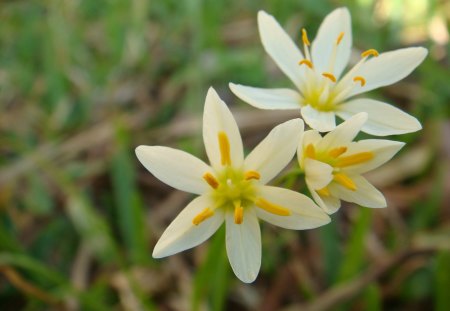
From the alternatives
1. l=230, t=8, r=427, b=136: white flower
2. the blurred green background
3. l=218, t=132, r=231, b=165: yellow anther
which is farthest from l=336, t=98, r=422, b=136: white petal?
the blurred green background

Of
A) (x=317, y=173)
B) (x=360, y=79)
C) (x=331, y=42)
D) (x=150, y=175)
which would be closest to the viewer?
(x=317, y=173)

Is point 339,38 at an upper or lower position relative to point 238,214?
upper

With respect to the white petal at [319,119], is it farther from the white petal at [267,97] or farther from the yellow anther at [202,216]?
the yellow anther at [202,216]

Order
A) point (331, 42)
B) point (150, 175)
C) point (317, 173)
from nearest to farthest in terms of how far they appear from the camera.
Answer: point (317, 173) < point (331, 42) < point (150, 175)

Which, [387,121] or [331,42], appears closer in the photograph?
[387,121]

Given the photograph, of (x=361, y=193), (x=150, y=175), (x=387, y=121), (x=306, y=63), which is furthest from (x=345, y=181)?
(x=150, y=175)

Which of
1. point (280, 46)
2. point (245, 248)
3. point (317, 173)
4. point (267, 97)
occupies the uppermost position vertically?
point (280, 46)

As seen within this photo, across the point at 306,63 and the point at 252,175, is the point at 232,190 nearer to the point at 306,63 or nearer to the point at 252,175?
the point at 252,175

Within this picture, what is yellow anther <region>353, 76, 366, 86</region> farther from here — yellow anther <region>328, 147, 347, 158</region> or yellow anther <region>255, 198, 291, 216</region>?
yellow anther <region>255, 198, 291, 216</region>

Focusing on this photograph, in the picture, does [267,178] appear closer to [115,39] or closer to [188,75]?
Answer: [188,75]
